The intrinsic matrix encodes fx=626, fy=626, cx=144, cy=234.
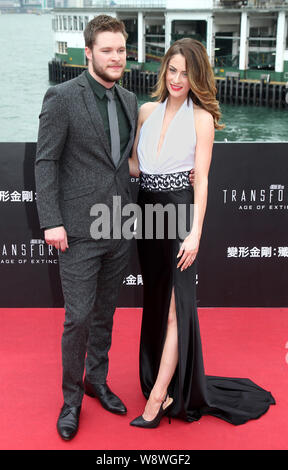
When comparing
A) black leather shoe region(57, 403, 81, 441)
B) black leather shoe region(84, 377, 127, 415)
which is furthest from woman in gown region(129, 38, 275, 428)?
black leather shoe region(57, 403, 81, 441)

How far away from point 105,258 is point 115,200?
0.79 ft

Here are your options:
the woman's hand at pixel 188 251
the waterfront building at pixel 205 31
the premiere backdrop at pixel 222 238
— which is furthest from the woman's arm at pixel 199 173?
the waterfront building at pixel 205 31

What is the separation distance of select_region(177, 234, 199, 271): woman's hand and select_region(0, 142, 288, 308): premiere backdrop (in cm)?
126

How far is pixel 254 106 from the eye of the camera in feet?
91.0

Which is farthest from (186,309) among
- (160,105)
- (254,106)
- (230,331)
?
(254,106)

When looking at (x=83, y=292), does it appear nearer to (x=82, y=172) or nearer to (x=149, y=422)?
(x=82, y=172)

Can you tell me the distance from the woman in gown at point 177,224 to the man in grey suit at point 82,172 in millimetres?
99

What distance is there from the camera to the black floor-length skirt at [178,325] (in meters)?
2.37

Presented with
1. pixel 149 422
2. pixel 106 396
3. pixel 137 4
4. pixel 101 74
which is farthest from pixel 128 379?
pixel 137 4

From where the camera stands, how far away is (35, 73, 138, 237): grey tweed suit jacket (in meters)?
2.18

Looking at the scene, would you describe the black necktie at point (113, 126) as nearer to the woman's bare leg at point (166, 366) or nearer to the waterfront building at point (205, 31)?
the woman's bare leg at point (166, 366)

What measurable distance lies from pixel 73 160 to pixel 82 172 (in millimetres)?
53

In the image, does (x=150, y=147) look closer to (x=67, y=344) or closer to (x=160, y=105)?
(x=160, y=105)

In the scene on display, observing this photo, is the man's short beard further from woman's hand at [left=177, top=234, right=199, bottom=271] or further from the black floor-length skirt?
woman's hand at [left=177, top=234, right=199, bottom=271]
